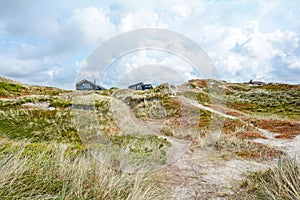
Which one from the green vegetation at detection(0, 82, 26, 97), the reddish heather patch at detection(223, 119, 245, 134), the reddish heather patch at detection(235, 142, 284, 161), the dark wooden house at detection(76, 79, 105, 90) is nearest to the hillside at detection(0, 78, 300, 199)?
the reddish heather patch at detection(235, 142, 284, 161)

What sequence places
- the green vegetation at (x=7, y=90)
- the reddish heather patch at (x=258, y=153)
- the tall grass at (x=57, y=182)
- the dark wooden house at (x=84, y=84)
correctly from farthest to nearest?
the green vegetation at (x=7, y=90), the dark wooden house at (x=84, y=84), the reddish heather patch at (x=258, y=153), the tall grass at (x=57, y=182)

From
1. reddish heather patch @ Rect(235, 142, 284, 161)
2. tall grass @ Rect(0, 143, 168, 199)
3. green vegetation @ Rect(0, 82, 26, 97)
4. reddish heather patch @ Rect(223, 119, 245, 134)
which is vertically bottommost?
reddish heather patch @ Rect(235, 142, 284, 161)

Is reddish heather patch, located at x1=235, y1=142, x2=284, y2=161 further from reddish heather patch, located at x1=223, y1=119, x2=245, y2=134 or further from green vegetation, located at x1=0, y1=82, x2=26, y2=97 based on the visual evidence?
green vegetation, located at x1=0, y1=82, x2=26, y2=97

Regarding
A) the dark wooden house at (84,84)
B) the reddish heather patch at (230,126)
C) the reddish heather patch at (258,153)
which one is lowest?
the reddish heather patch at (258,153)

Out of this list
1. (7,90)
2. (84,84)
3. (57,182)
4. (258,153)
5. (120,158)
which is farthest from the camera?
(7,90)

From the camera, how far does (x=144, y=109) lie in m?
27.4

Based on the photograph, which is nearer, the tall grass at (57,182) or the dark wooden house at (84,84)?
the tall grass at (57,182)

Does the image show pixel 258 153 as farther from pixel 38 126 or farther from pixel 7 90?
pixel 7 90

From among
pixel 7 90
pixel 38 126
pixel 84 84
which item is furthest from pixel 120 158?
pixel 7 90

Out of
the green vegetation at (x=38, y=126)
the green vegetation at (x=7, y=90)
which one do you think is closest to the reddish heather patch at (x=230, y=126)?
the green vegetation at (x=38, y=126)

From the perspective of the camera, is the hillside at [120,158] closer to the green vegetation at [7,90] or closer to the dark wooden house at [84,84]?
the dark wooden house at [84,84]

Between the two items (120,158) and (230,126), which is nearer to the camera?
(120,158)

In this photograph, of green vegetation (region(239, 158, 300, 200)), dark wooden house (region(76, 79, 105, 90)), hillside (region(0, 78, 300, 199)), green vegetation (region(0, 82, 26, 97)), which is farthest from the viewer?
green vegetation (region(0, 82, 26, 97))

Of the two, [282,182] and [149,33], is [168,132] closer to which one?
[149,33]
